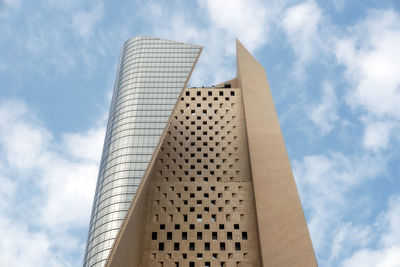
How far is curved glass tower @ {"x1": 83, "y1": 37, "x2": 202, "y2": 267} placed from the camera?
64.7 feet

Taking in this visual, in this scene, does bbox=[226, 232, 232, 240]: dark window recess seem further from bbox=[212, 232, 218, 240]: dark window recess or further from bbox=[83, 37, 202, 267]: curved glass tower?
bbox=[83, 37, 202, 267]: curved glass tower

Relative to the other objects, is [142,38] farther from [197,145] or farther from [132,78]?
[197,145]

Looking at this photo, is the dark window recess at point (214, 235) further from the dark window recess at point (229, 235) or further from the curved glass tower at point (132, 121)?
the curved glass tower at point (132, 121)

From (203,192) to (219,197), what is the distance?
3.22ft

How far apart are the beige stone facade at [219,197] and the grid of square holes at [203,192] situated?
53mm

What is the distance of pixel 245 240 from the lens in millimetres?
20266

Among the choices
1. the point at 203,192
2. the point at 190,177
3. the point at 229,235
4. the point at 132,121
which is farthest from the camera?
the point at 132,121

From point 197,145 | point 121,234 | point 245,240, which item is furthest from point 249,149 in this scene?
point 121,234

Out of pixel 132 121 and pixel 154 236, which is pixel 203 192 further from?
pixel 132 121

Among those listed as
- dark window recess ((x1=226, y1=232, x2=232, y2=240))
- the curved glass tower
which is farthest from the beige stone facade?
the curved glass tower

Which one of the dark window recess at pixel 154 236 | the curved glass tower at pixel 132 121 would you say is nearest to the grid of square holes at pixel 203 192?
the dark window recess at pixel 154 236

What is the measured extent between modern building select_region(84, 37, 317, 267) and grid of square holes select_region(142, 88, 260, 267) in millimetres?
57

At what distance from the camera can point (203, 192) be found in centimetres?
2209

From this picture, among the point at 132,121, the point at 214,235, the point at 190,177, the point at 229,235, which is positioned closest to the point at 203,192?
the point at 190,177
